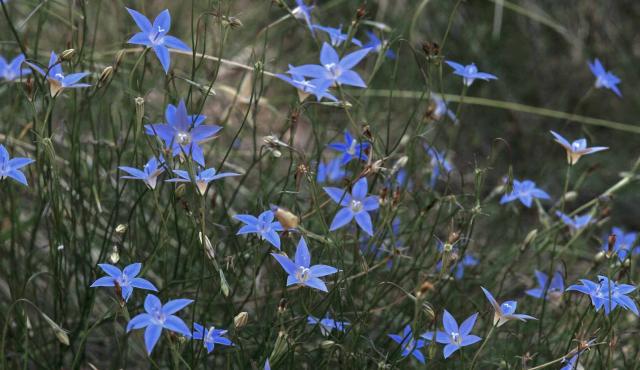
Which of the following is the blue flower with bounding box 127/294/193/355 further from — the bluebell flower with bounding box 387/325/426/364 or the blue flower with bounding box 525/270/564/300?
the blue flower with bounding box 525/270/564/300

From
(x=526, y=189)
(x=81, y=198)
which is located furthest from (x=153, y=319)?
(x=526, y=189)

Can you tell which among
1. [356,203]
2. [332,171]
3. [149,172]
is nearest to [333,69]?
[356,203]

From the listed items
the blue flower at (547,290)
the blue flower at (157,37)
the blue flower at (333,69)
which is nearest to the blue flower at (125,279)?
the blue flower at (157,37)

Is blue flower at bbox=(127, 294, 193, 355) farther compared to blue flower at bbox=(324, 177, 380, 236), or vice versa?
blue flower at bbox=(324, 177, 380, 236)

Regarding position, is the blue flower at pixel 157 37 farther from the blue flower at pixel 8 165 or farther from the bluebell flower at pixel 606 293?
the bluebell flower at pixel 606 293

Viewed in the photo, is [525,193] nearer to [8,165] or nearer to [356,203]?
[356,203]

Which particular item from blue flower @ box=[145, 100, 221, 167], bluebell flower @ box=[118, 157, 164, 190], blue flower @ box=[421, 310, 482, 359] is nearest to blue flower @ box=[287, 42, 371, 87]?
blue flower @ box=[145, 100, 221, 167]

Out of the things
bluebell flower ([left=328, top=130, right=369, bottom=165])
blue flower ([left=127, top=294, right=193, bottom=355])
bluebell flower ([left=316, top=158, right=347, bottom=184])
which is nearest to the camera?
blue flower ([left=127, top=294, right=193, bottom=355])
